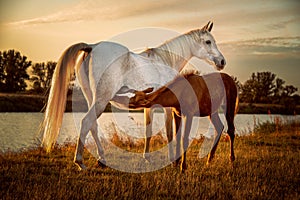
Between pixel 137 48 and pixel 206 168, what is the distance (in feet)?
8.43

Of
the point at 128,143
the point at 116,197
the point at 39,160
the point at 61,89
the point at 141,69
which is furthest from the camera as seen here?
the point at 128,143

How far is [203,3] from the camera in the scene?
23.3ft

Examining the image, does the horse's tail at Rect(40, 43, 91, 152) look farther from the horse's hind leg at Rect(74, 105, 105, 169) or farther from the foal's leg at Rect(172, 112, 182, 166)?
the foal's leg at Rect(172, 112, 182, 166)

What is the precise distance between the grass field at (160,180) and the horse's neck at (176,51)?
5.89 ft

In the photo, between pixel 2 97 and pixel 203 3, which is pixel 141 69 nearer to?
pixel 203 3

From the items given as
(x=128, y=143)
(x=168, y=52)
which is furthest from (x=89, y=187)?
(x=128, y=143)

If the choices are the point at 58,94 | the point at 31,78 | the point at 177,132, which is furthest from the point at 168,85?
the point at 31,78

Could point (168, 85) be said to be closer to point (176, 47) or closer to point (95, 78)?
point (95, 78)

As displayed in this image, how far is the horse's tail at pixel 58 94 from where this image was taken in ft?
14.2

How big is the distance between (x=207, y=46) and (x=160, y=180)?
2.80 meters

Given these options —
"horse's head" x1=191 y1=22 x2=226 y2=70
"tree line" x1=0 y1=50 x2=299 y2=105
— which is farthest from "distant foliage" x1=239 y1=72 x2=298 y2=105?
"horse's head" x1=191 y1=22 x2=226 y2=70

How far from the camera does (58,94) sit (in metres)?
4.41

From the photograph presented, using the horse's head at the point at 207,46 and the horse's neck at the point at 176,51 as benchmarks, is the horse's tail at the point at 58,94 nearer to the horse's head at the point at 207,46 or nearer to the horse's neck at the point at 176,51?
the horse's neck at the point at 176,51

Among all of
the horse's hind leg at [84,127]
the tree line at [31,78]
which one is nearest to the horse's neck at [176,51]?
the horse's hind leg at [84,127]
